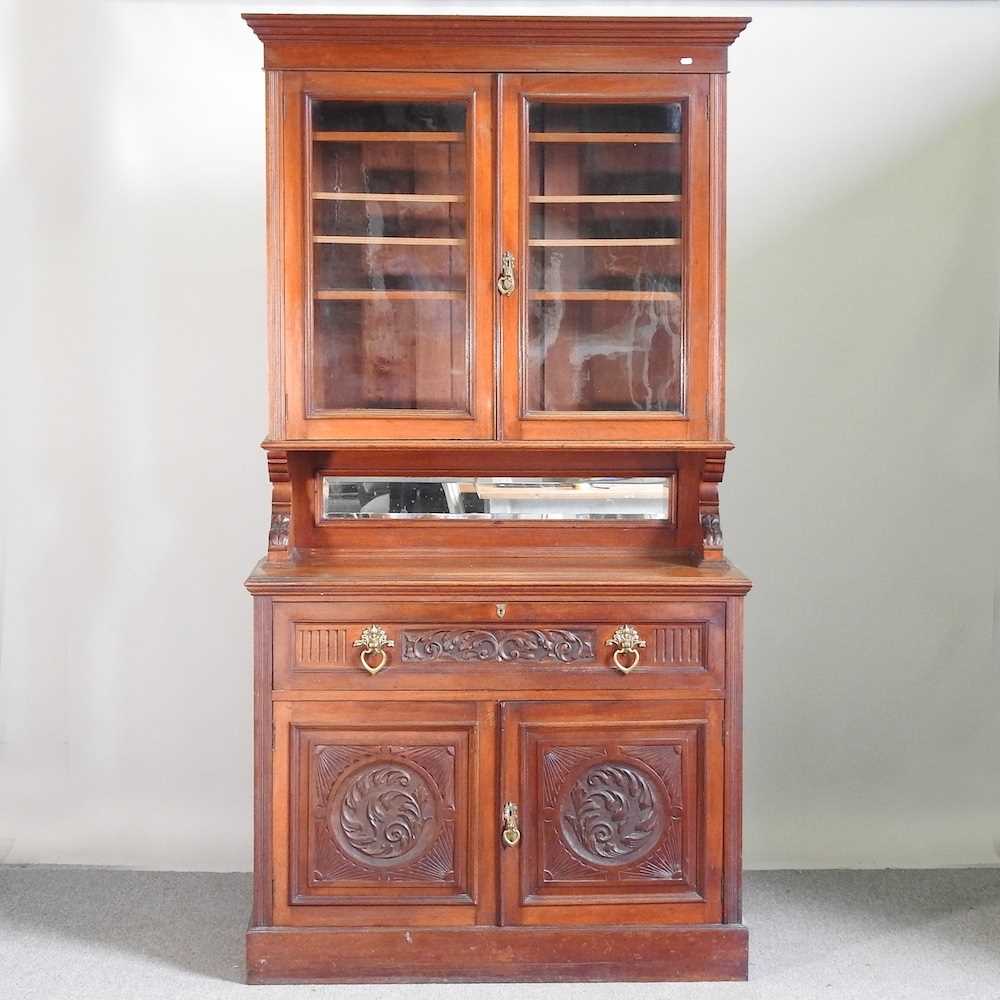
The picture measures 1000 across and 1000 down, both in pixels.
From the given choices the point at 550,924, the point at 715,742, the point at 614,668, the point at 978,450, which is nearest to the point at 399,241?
the point at 614,668

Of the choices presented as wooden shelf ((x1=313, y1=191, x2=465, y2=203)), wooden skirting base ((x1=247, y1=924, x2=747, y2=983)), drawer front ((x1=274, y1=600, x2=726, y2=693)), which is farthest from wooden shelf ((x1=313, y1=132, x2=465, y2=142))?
wooden skirting base ((x1=247, y1=924, x2=747, y2=983))

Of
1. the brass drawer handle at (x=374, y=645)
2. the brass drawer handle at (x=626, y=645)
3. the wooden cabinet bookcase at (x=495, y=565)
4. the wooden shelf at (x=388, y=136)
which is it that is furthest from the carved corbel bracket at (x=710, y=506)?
the wooden shelf at (x=388, y=136)

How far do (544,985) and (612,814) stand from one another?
1.28 feet

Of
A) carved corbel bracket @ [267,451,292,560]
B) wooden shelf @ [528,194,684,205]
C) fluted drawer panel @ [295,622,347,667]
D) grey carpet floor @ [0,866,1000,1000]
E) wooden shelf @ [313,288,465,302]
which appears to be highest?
wooden shelf @ [528,194,684,205]

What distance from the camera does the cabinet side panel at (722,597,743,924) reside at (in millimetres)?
2539

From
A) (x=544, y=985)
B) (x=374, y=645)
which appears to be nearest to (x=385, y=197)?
(x=374, y=645)

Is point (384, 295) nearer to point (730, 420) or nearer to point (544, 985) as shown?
point (730, 420)

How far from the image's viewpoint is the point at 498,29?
255 centimetres

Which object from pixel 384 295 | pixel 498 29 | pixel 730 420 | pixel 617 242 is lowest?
pixel 730 420

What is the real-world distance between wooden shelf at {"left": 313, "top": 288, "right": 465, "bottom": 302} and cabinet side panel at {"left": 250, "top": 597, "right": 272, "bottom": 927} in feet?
2.23

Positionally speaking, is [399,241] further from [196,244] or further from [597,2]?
[597,2]

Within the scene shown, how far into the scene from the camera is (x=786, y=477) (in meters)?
3.27

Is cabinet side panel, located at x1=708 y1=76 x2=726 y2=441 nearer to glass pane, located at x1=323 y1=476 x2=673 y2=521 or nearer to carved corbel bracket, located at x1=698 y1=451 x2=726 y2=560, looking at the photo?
carved corbel bracket, located at x1=698 y1=451 x2=726 y2=560

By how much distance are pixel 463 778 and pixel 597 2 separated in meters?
2.06
